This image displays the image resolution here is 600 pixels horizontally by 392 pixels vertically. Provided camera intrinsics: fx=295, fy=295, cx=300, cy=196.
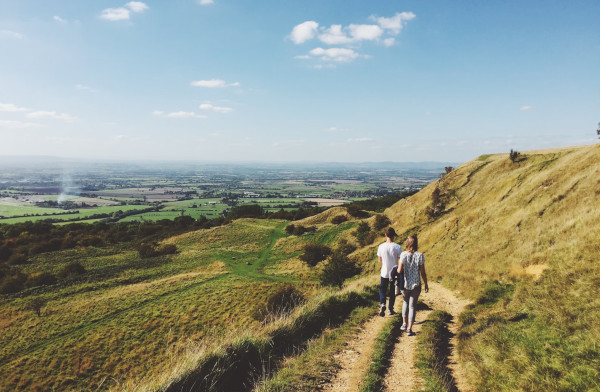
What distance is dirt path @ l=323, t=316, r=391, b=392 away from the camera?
6.80 metres

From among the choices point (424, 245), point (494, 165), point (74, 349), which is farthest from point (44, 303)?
point (494, 165)

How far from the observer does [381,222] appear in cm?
4347

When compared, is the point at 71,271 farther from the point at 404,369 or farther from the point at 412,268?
the point at 404,369

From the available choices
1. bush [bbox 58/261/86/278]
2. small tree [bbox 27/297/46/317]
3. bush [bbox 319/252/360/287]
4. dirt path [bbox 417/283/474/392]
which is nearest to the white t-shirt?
dirt path [bbox 417/283/474/392]

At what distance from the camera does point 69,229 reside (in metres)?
84.5

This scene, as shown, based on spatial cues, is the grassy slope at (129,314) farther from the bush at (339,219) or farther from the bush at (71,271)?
the bush at (339,219)

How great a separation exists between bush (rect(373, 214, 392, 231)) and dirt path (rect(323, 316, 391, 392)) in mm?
33504

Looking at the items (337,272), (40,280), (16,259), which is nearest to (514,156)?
(337,272)

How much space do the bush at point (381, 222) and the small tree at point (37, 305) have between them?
4209 centimetres

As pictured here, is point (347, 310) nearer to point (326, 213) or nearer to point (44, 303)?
point (44, 303)

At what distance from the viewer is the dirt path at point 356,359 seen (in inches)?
268

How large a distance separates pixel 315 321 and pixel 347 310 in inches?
81.1

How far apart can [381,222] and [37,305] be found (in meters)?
43.9

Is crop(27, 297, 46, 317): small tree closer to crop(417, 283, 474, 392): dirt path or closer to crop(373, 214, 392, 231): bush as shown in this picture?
crop(417, 283, 474, 392): dirt path
